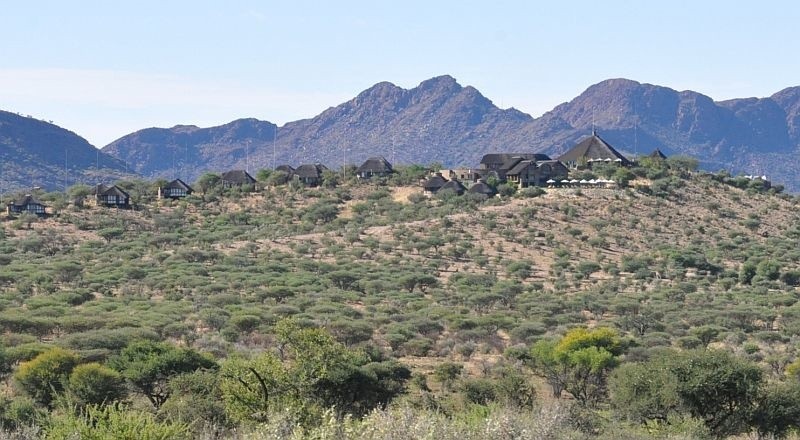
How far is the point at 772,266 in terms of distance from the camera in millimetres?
58656

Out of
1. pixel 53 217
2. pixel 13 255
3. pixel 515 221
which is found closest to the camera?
pixel 13 255

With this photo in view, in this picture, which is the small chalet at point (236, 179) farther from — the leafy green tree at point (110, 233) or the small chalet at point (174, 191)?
the leafy green tree at point (110, 233)

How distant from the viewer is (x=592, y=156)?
8938cm

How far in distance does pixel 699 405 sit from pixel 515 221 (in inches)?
1792

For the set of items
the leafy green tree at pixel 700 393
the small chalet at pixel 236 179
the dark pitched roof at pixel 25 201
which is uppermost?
the small chalet at pixel 236 179

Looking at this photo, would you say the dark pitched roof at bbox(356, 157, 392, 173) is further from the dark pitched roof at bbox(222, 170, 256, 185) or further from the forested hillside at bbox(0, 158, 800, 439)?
the dark pitched roof at bbox(222, 170, 256, 185)

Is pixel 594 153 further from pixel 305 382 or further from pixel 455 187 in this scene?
pixel 305 382

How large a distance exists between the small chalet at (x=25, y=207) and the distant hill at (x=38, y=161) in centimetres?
7307

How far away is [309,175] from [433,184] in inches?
512

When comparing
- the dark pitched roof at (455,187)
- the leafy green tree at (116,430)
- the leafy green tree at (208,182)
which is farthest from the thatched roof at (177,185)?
the leafy green tree at (116,430)

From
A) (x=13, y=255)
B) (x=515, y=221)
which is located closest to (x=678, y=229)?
(x=515, y=221)

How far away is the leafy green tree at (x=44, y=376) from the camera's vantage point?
84.6 feet

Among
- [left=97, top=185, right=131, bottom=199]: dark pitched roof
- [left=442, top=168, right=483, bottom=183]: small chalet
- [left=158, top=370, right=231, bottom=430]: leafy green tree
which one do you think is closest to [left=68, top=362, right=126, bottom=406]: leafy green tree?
[left=158, top=370, right=231, bottom=430]: leafy green tree

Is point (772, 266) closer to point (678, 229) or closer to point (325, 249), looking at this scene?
point (678, 229)
